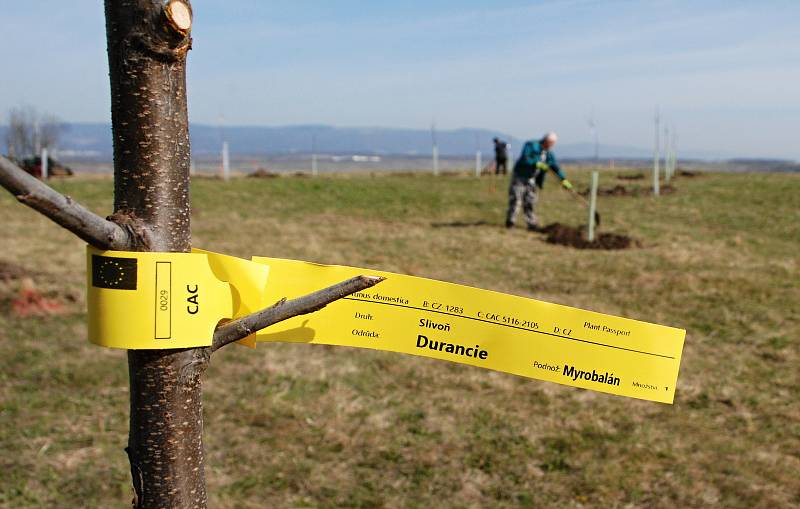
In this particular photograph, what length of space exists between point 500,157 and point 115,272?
23.6 metres

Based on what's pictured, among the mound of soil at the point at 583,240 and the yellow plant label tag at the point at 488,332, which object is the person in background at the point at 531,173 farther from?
the yellow plant label tag at the point at 488,332

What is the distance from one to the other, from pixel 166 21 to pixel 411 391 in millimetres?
4426

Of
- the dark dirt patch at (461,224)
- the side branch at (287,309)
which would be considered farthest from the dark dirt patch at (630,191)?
the side branch at (287,309)

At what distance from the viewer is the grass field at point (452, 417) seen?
388 cm

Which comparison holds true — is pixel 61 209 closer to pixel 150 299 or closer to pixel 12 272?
pixel 150 299

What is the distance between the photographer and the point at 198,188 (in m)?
18.2

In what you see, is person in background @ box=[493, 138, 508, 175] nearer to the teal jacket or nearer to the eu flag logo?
the teal jacket

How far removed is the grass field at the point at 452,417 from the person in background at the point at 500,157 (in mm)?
14591

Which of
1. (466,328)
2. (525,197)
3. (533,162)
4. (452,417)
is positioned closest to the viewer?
(466,328)

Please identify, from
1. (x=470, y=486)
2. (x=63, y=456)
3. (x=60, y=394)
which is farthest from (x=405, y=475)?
(x=60, y=394)

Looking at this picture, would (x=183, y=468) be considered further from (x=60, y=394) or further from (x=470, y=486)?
(x=60, y=394)

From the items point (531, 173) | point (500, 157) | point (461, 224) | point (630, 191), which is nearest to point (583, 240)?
point (531, 173)

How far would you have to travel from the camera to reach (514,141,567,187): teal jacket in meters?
12.4

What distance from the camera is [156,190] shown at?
121 centimetres
